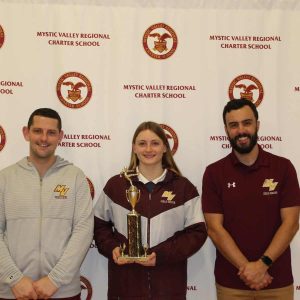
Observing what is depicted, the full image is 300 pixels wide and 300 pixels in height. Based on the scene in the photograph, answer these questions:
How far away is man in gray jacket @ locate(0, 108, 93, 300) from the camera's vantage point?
7.51 ft

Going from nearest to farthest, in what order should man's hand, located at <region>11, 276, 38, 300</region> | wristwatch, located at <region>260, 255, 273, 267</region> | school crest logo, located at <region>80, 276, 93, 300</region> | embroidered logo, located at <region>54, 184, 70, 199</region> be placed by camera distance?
man's hand, located at <region>11, 276, 38, 300</region> < wristwatch, located at <region>260, 255, 273, 267</region> < embroidered logo, located at <region>54, 184, 70, 199</region> < school crest logo, located at <region>80, 276, 93, 300</region>

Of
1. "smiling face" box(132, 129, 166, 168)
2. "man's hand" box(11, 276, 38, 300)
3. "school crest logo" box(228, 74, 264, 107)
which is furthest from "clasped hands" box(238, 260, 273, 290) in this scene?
"school crest logo" box(228, 74, 264, 107)

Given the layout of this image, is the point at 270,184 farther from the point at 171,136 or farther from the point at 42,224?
the point at 42,224

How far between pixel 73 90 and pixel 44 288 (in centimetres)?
143

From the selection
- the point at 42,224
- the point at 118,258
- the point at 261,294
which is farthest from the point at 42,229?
the point at 261,294

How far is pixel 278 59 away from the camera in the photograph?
315cm

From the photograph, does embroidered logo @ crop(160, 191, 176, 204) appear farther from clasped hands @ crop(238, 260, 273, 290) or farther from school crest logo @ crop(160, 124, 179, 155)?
school crest logo @ crop(160, 124, 179, 155)

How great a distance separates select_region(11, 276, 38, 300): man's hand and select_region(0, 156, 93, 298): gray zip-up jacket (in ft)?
0.10

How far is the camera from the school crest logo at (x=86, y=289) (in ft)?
9.90

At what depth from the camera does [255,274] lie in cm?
231

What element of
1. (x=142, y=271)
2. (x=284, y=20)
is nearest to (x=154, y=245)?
(x=142, y=271)

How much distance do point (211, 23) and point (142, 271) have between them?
73.9 inches

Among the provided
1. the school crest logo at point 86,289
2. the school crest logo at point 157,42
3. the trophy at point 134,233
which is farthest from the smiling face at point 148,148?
the school crest logo at point 86,289

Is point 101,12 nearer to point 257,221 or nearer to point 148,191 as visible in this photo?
point 148,191
